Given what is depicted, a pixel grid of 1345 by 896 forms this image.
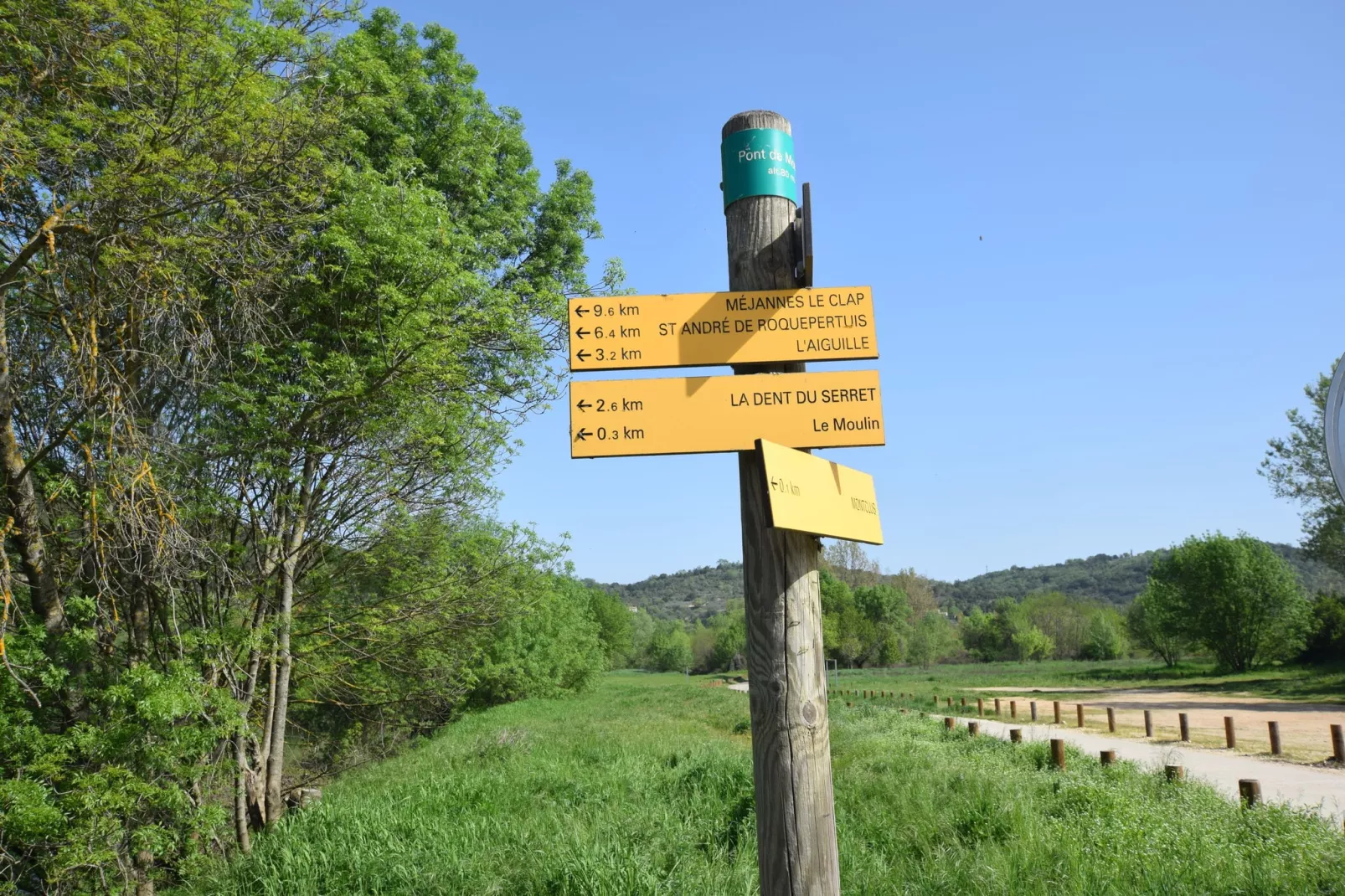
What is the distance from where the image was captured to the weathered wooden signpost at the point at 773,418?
8.59 feet

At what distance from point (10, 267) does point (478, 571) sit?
731cm

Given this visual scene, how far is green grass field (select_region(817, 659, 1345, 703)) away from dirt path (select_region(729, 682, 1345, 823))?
45.8 feet

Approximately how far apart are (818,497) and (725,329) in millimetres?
656

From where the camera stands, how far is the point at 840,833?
6.70 metres

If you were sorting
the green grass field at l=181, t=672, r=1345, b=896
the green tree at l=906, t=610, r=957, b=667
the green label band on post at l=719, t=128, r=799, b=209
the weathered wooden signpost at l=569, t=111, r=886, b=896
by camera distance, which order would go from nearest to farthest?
the weathered wooden signpost at l=569, t=111, r=886, b=896 → the green label band on post at l=719, t=128, r=799, b=209 → the green grass field at l=181, t=672, r=1345, b=896 → the green tree at l=906, t=610, r=957, b=667

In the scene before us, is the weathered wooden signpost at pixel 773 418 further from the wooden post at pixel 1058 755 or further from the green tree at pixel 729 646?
the green tree at pixel 729 646

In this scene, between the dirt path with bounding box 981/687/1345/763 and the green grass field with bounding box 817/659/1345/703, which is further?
the green grass field with bounding box 817/659/1345/703

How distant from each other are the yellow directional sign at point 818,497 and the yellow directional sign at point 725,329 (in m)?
0.39

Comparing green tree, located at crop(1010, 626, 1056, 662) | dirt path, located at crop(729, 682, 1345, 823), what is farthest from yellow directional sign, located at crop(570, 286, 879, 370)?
green tree, located at crop(1010, 626, 1056, 662)

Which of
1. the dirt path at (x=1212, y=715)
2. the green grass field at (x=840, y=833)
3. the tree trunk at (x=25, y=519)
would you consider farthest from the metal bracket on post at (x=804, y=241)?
the dirt path at (x=1212, y=715)

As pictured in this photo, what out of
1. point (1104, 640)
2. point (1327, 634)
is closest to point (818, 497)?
point (1327, 634)

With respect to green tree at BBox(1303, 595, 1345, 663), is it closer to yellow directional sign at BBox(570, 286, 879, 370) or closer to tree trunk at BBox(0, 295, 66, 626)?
yellow directional sign at BBox(570, 286, 879, 370)

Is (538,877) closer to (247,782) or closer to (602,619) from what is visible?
(247,782)

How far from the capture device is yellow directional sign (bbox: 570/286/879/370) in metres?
2.81
